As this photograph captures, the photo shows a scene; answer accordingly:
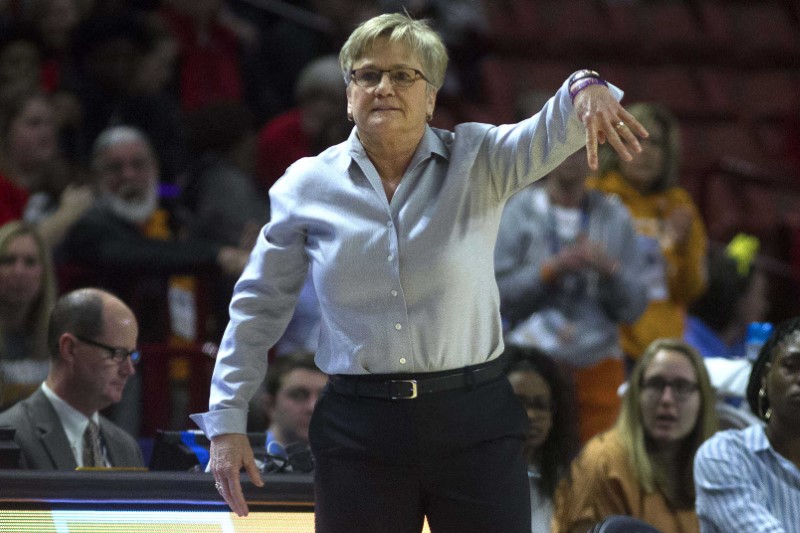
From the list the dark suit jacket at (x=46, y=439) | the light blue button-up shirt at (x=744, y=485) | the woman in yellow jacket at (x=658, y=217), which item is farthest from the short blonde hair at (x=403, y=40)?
the woman in yellow jacket at (x=658, y=217)

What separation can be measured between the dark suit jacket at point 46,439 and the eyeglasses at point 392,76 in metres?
1.46

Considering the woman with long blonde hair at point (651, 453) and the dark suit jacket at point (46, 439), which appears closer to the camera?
the dark suit jacket at point (46, 439)

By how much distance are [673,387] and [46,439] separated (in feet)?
6.90

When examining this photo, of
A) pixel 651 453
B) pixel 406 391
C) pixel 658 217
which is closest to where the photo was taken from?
pixel 406 391

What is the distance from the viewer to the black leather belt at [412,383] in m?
2.62

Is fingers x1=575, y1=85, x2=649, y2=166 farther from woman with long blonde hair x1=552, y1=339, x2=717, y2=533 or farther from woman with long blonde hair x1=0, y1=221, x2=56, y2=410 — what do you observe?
woman with long blonde hair x1=0, y1=221, x2=56, y2=410

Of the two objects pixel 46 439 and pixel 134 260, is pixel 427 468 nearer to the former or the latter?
pixel 46 439

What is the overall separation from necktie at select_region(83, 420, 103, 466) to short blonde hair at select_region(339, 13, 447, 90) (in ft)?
5.71

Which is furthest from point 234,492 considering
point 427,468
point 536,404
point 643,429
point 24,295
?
point 24,295

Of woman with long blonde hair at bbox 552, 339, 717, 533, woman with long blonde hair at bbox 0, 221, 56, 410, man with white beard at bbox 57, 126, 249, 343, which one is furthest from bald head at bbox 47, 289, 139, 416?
woman with long blonde hair at bbox 552, 339, 717, 533

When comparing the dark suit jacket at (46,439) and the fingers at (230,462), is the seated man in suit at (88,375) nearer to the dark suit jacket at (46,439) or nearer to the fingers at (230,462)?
the dark suit jacket at (46,439)

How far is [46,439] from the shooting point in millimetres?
3896

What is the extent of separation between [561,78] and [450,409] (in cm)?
651

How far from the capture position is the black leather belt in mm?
2615
